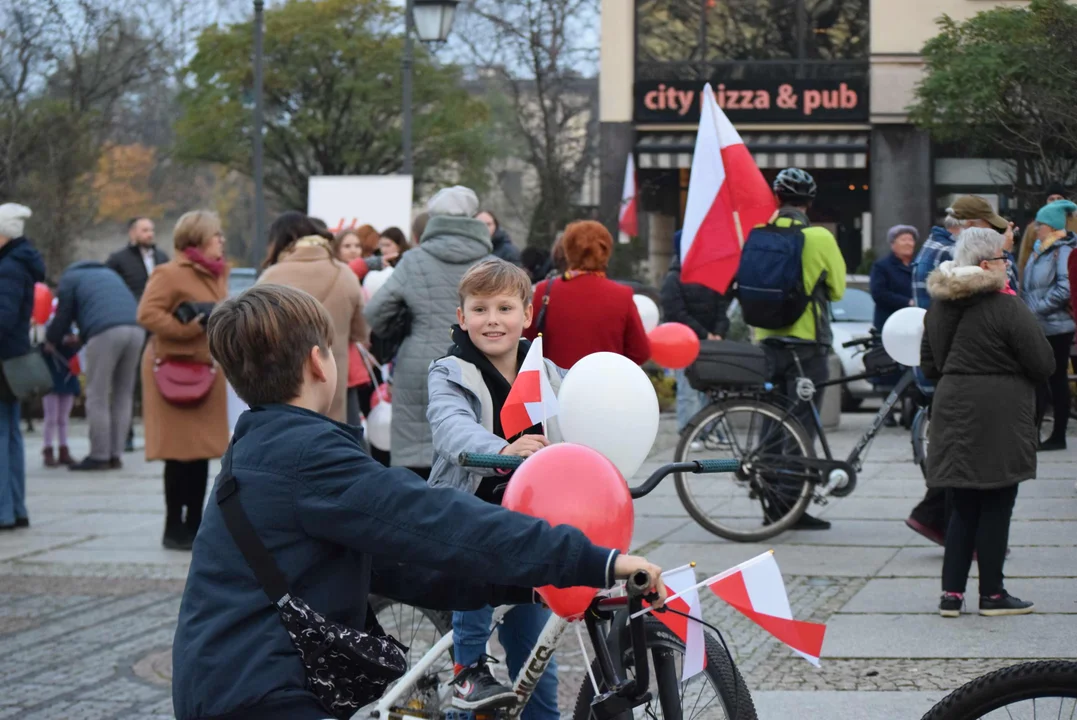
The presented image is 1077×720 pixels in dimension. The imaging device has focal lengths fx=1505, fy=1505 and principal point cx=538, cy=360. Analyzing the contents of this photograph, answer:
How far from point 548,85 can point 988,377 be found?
16.4 m

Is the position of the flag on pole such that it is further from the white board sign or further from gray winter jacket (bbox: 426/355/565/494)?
the white board sign

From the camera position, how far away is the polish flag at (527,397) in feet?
11.8

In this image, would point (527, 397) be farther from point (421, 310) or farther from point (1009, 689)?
point (421, 310)

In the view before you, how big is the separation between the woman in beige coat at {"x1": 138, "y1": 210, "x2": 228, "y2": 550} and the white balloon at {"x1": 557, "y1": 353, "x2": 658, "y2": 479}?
5148 mm

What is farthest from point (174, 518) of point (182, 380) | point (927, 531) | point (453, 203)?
point (927, 531)

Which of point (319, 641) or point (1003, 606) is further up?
point (319, 641)

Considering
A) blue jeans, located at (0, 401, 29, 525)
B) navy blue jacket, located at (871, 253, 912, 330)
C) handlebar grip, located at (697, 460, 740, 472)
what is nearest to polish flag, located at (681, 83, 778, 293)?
navy blue jacket, located at (871, 253, 912, 330)

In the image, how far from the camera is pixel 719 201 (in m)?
8.99

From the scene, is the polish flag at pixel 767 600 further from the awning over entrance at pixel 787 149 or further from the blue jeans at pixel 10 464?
the blue jeans at pixel 10 464

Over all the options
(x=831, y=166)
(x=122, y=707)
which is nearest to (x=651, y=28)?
(x=831, y=166)

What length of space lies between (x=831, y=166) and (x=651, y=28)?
2.88 metres

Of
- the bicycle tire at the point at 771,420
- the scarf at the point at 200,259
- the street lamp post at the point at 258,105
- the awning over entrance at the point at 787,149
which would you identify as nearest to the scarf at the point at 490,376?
the awning over entrance at the point at 787,149

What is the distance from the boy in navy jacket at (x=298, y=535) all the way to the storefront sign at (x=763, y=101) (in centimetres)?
423

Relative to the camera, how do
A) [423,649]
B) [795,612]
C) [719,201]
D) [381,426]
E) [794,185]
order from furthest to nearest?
[719,201], [381,426], [794,185], [795,612], [423,649]
